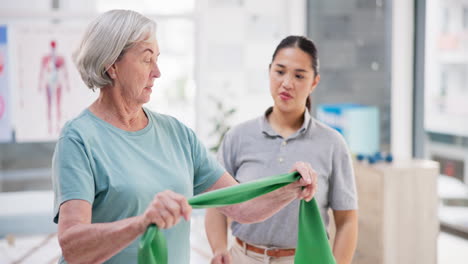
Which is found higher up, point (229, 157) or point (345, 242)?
point (229, 157)

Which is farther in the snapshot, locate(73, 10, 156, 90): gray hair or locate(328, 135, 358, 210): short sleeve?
locate(328, 135, 358, 210): short sleeve

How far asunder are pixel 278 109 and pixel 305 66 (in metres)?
0.20

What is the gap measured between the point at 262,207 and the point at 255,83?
4373 millimetres

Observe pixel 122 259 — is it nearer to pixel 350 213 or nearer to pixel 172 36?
pixel 350 213

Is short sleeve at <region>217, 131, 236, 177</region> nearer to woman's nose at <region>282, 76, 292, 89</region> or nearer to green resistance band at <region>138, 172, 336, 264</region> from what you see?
woman's nose at <region>282, 76, 292, 89</region>

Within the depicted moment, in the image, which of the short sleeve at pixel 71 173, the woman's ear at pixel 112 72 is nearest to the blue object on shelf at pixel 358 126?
the woman's ear at pixel 112 72

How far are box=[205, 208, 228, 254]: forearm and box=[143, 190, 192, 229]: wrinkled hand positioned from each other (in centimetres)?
85

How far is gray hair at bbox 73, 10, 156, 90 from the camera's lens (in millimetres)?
1506

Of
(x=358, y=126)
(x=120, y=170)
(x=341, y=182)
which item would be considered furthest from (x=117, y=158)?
(x=358, y=126)

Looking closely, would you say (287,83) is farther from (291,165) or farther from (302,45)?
(291,165)

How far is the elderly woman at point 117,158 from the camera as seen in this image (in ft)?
4.51

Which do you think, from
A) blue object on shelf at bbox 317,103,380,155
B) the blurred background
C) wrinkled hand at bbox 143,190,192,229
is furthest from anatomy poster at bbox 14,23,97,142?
wrinkled hand at bbox 143,190,192,229

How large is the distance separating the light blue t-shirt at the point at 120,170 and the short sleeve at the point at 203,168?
0.07 meters

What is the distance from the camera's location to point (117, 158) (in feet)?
5.02
